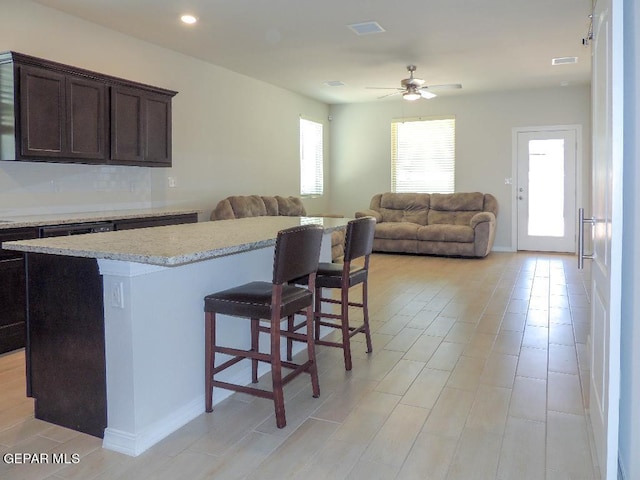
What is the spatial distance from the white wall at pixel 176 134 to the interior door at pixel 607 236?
13.7ft

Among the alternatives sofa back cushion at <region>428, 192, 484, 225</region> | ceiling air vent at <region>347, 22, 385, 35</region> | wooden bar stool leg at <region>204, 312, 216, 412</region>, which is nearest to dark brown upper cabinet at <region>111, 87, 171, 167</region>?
ceiling air vent at <region>347, 22, 385, 35</region>

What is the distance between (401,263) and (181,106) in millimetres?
3746

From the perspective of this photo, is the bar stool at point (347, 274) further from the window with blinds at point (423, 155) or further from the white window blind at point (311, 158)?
the window with blinds at point (423, 155)

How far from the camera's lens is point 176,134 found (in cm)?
616

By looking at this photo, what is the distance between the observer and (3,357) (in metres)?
3.70

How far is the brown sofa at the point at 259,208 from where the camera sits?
644 cm

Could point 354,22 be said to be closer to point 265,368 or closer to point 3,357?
point 265,368

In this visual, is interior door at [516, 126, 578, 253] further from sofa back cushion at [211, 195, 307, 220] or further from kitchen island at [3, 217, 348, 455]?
kitchen island at [3, 217, 348, 455]

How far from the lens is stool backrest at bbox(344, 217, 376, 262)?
130 inches

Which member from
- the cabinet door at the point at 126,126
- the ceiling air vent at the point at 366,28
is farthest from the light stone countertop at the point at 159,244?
the ceiling air vent at the point at 366,28

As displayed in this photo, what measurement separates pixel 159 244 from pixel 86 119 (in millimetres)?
2694

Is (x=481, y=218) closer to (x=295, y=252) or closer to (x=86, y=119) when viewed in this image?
(x=86, y=119)

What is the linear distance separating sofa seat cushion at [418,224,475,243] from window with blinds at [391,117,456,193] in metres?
1.25

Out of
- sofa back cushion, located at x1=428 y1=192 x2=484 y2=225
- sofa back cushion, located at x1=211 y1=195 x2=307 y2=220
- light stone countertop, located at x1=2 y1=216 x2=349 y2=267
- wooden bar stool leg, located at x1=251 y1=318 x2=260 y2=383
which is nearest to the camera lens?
light stone countertop, located at x1=2 y1=216 x2=349 y2=267
